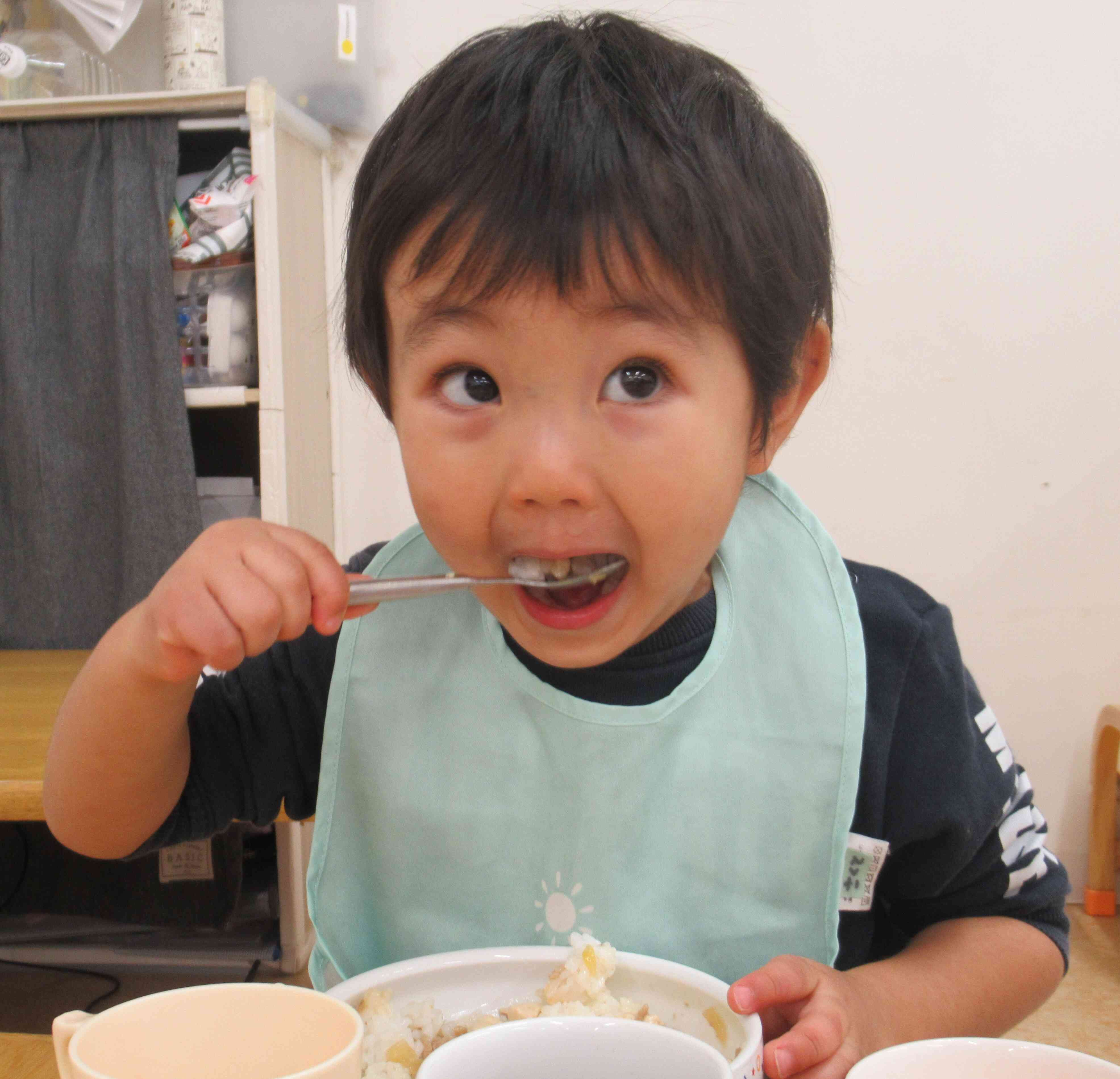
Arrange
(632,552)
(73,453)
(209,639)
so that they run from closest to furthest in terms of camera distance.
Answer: (209,639), (632,552), (73,453)

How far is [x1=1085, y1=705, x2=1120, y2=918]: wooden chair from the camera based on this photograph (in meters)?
1.97

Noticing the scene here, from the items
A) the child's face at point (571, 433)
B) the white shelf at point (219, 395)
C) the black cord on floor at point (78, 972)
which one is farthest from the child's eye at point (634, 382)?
the black cord on floor at point (78, 972)

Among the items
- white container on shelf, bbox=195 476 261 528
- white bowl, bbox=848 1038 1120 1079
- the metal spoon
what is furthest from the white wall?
white bowl, bbox=848 1038 1120 1079

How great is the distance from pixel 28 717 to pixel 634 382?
1.19 m

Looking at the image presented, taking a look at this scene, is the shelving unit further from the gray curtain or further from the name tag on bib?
the name tag on bib

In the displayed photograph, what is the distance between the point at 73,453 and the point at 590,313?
157 centimetres

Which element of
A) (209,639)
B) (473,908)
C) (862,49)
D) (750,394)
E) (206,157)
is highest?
(862,49)

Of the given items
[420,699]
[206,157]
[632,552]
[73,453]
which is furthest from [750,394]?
[206,157]

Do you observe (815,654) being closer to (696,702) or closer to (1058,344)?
(696,702)

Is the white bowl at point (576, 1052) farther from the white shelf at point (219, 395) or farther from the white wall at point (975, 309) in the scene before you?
the white wall at point (975, 309)

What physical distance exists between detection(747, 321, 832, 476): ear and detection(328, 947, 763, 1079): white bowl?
1.14 feet

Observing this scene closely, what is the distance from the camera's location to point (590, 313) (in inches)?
22.9

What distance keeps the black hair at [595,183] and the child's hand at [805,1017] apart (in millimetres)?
347

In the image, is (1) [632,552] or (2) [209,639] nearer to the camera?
(2) [209,639]
